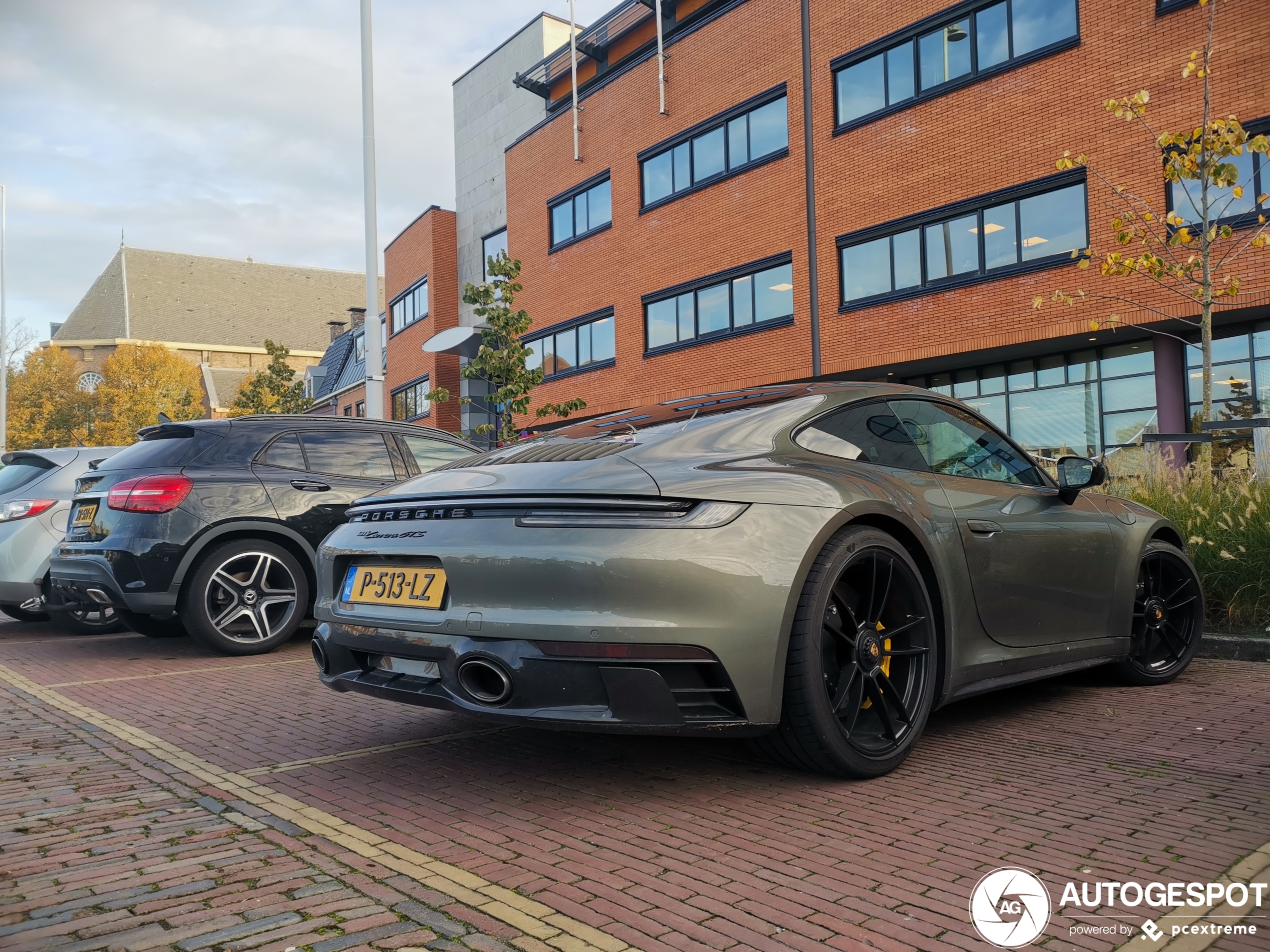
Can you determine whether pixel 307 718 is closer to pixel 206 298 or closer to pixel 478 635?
pixel 478 635

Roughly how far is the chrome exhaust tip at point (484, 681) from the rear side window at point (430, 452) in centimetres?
476

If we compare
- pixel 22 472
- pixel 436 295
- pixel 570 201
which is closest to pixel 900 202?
pixel 570 201

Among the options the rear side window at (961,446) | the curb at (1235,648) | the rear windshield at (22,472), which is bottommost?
the curb at (1235,648)

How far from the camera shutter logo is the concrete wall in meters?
30.4

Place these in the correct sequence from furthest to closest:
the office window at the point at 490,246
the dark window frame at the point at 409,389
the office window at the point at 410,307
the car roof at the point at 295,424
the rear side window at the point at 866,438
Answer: the office window at the point at 410,307
the dark window frame at the point at 409,389
the office window at the point at 490,246
the car roof at the point at 295,424
the rear side window at the point at 866,438

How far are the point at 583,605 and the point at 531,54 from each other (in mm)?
33322

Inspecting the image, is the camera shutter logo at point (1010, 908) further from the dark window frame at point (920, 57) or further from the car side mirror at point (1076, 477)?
the dark window frame at point (920, 57)

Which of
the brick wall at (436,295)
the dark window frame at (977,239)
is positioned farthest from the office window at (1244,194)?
the brick wall at (436,295)

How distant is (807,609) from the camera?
10.7ft

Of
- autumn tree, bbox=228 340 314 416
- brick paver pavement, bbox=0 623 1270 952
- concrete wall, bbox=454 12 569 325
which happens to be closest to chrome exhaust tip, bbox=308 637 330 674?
brick paver pavement, bbox=0 623 1270 952

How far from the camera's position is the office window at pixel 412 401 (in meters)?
37.9

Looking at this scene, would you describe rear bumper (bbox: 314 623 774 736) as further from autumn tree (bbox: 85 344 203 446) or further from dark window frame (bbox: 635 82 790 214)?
autumn tree (bbox: 85 344 203 446)

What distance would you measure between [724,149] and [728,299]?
3.46m

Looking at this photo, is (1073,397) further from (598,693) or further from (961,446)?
(598,693)
